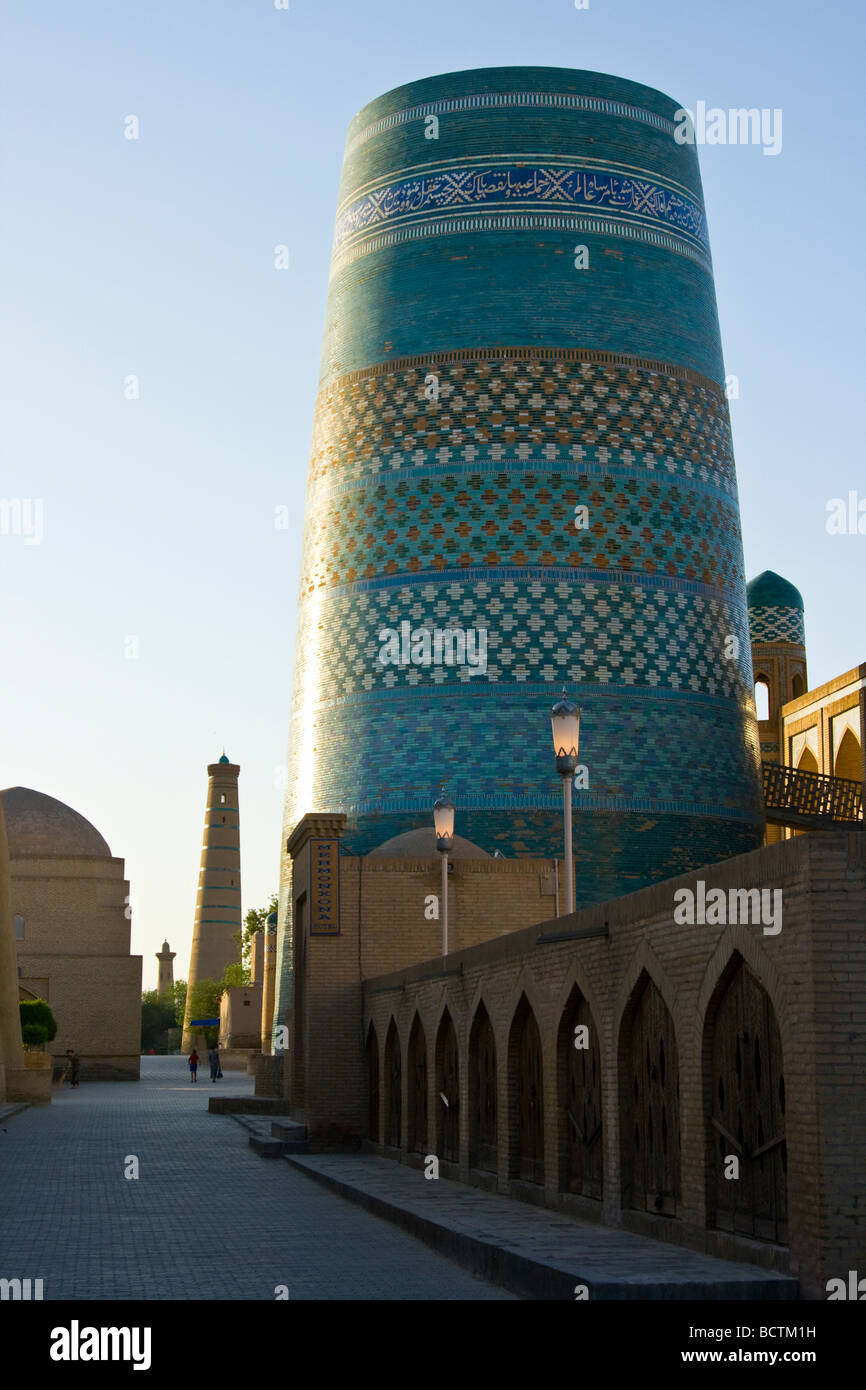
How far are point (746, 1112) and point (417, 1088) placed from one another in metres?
8.24

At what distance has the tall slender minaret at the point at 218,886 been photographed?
205ft

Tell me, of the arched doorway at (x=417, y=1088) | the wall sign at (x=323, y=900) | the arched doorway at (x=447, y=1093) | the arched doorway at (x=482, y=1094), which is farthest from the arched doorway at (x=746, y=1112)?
the wall sign at (x=323, y=900)

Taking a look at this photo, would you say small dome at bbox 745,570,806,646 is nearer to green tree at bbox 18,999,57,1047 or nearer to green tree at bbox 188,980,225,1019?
green tree at bbox 18,999,57,1047

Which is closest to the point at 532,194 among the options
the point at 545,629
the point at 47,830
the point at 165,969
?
the point at 545,629

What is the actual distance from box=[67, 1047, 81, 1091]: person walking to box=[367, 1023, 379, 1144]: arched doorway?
19.3 m

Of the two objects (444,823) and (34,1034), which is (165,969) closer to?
(34,1034)

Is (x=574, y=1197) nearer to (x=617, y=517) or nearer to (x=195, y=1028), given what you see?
(x=617, y=517)

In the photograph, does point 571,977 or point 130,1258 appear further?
point 571,977

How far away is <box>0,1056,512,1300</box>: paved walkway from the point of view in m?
8.43

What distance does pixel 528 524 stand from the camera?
23.5m

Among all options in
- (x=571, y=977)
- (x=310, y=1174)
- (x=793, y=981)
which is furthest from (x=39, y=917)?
(x=793, y=981)

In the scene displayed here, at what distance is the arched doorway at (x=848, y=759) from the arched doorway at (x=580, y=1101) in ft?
59.2

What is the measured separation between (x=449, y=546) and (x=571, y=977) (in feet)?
44.1

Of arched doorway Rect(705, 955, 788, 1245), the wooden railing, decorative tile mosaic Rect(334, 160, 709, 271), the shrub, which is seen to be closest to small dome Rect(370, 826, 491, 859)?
the wooden railing
